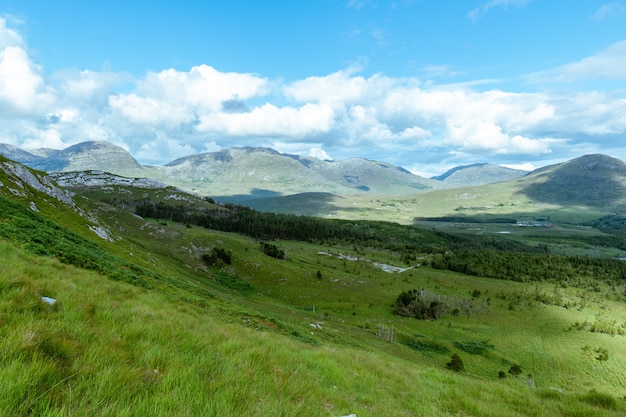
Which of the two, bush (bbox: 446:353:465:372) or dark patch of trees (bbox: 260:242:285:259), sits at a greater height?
dark patch of trees (bbox: 260:242:285:259)

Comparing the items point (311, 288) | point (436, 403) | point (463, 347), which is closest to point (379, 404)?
point (436, 403)

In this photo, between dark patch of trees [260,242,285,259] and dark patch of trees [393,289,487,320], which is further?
dark patch of trees [260,242,285,259]

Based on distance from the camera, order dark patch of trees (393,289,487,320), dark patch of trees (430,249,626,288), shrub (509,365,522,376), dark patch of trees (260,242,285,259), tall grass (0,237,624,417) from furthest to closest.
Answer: dark patch of trees (430,249,626,288), dark patch of trees (260,242,285,259), dark patch of trees (393,289,487,320), shrub (509,365,522,376), tall grass (0,237,624,417)

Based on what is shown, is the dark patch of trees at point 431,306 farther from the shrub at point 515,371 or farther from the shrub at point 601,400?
the shrub at point 601,400

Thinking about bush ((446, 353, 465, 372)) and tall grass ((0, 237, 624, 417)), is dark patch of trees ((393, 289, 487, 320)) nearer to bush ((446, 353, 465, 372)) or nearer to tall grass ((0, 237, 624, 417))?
bush ((446, 353, 465, 372))

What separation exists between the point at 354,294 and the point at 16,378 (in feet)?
245

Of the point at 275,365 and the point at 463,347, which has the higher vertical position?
the point at 275,365

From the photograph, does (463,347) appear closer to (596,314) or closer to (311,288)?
(311,288)

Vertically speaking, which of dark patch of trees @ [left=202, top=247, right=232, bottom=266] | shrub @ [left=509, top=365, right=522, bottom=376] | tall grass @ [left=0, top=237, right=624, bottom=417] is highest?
tall grass @ [left=0, top=237, right=624, bottom=417]

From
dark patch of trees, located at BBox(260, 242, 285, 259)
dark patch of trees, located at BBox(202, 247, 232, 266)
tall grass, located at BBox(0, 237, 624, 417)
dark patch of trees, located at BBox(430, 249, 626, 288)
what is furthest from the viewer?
dark patch of trees, located at BBox(430, 249, 626, 288)

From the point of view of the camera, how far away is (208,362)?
6262 mm

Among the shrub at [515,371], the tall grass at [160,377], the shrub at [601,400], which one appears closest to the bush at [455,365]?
the shrub at [515,371]

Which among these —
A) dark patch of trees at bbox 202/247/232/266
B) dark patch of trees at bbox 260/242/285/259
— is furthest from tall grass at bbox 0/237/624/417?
dark patch of trees at bbox 260/242/285/259

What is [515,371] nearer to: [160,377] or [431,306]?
[431,306]
